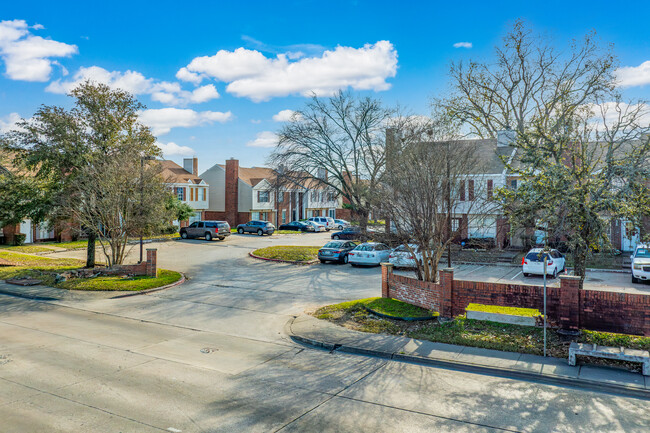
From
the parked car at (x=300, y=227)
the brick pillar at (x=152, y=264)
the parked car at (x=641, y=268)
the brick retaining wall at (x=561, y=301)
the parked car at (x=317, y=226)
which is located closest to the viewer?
the brick retaining wall at (x=561, y=301)

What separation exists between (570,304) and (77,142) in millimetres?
22015

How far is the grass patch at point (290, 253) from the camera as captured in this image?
29.4m

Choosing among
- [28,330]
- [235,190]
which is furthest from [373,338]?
[235,190]

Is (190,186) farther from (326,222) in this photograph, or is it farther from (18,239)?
(18,239)

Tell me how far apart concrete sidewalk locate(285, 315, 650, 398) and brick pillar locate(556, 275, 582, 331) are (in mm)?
1756

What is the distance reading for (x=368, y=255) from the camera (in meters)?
26.3

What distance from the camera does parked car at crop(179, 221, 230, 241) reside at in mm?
41562

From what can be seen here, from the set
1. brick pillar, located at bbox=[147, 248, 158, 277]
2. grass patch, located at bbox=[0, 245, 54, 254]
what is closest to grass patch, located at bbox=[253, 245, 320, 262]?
brick pillar, located at bbox=[147, 248, 158, 277]

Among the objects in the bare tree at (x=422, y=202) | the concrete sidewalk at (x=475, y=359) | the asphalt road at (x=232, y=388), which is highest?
the bare tree at (x=422, y=202)

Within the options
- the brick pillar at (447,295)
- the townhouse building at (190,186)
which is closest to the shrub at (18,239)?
the townhouse building at (190,186)

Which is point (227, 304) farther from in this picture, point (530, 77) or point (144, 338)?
point (530, 77)

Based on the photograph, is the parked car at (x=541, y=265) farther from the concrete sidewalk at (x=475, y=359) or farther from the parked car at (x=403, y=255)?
the concrete sidewalk at (x=475, y=359)

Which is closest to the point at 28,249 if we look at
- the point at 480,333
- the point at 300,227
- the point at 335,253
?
the point at 335,253

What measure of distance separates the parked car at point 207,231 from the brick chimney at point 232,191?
1423 centimetres
